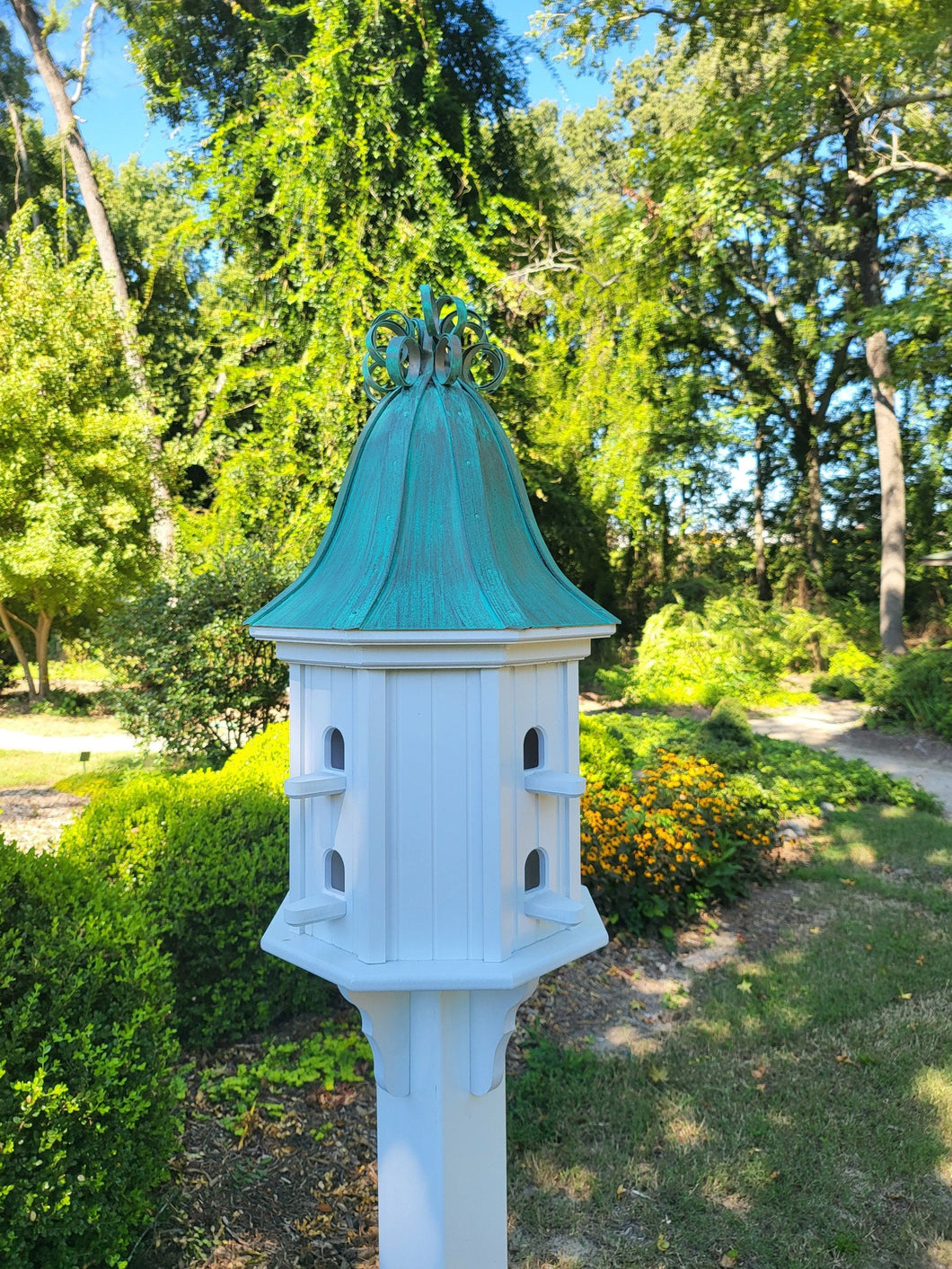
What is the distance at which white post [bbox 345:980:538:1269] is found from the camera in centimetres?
188

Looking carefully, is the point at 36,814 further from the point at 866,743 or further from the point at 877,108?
the point at 877,108

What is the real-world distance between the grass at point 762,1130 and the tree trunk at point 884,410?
1084 cm

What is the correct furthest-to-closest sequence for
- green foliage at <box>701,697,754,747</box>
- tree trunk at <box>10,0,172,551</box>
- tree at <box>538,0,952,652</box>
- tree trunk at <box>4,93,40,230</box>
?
tree trunk at <box>4,93,40,230</box>, tree trunk at <box>10,0,172,551</box>, tree at <box>538,0,952,652</box>, green foliage at <box>701,697,754,747</box>

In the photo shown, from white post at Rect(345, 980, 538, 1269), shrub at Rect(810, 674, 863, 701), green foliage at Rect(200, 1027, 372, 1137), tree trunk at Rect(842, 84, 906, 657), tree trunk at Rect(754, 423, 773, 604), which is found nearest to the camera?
white post at Rect(345, 980, 538, 1269)

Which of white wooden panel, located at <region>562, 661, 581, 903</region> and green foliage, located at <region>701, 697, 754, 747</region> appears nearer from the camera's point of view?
white wooden panel, located at <region>562, 661, 581, 903</region>

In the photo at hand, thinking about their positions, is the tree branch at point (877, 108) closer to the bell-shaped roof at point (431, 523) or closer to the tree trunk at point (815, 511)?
the tree trunk at point (815, 511)

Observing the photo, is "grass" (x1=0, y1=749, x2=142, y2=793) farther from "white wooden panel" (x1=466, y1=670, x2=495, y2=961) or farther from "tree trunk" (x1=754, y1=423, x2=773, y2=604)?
"tree trunk" (x1=754, y1=423, x2=773, y2=604)

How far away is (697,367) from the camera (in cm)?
1869

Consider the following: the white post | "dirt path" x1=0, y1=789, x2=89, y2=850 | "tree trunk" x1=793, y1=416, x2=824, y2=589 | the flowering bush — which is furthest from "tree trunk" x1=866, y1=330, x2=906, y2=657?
the white post

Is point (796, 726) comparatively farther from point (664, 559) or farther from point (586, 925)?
point (586, 925)

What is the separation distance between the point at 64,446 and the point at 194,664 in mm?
6467

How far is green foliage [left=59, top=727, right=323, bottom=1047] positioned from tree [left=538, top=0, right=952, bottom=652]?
11.4 metres

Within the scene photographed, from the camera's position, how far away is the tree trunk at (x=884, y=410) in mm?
14516

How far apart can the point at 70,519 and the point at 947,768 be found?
12.3 meters
